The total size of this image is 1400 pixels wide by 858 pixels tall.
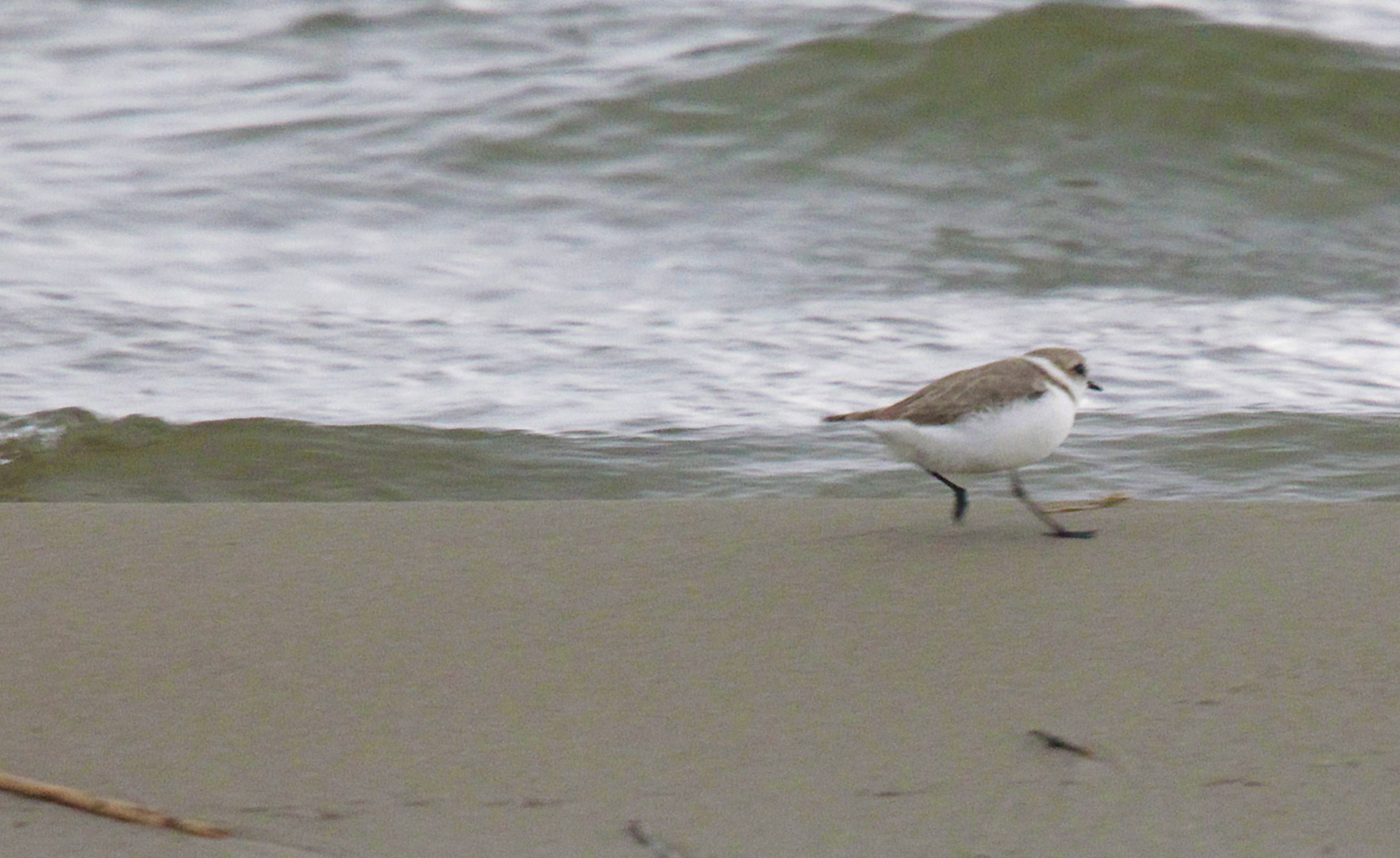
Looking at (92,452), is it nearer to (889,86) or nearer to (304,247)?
(304,247)

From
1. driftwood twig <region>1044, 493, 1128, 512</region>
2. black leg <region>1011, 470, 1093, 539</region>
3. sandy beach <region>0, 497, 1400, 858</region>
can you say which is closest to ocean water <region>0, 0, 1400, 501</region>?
driftwood twig <region>1044, 493, 1128, 512</region>

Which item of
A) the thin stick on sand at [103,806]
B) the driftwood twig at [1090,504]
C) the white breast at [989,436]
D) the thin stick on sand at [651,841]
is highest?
the white breast at [989,436]

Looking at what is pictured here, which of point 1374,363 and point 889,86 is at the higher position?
point 889,86

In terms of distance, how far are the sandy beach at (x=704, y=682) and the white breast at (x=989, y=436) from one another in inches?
8.0

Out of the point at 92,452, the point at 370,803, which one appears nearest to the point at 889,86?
the point at 92,452

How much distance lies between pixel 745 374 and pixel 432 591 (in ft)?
8.62

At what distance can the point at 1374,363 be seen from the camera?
5.95m

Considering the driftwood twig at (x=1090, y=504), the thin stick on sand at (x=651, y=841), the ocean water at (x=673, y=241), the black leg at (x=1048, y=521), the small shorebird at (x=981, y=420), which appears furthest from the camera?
the ocean water at (x=673, y=241)

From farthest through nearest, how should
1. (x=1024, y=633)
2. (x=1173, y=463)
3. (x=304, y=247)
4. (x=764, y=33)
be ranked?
(x=764, y=33) → (x=304, y=247) → (x=1173, y=463) → (x=1024, y=633)

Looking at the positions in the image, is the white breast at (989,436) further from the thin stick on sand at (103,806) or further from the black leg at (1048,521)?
the thin stick on sand at (103,806)

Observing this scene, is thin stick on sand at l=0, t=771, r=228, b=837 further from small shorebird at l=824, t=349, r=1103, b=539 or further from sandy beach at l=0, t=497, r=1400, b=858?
small shorebird at l=824, t=349, r=1103, b=539

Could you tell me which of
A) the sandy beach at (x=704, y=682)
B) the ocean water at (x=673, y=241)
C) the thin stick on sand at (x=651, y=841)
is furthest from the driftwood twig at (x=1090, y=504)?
the thin stick on sand at (x=651, y=841)

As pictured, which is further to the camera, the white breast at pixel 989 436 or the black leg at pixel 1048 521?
the black leg at pixel 1048 521

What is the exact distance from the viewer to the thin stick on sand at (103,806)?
2.41 m
